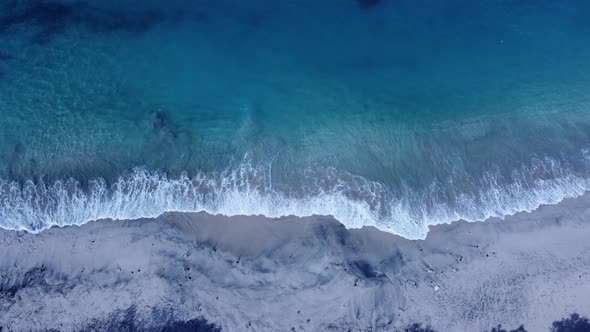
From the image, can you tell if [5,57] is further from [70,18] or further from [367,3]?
[367,3]

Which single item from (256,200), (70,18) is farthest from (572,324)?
(70,18)

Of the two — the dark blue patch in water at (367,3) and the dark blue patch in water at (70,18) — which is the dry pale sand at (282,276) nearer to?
the dark blue patch in water at (70,18)

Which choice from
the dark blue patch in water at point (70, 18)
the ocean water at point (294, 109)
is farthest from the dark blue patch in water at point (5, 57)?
the dark blue patch in water at point (70, 18)

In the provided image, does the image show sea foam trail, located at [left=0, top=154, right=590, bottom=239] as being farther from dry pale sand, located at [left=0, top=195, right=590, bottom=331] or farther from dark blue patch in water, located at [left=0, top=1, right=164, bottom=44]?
dark blue patch in water, located at [left=0, top=1, right=164, bottom=44]

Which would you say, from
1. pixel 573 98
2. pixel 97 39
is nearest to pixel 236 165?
pixel 97 39

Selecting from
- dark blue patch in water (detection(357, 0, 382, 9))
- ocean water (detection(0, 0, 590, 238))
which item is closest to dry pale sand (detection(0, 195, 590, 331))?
Answer: ocean water (detection(0, 0, 590, 238))
